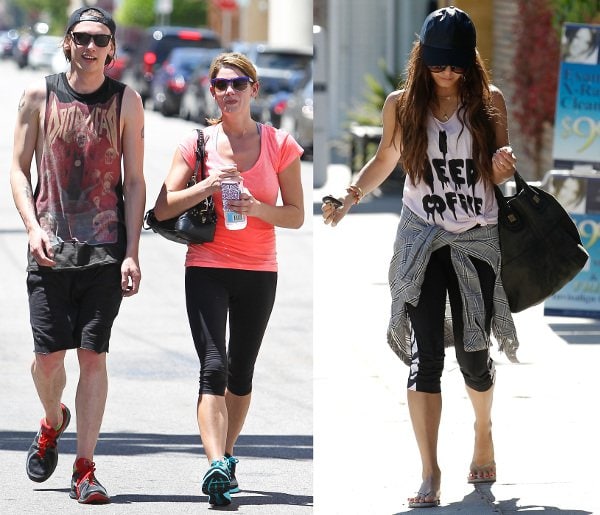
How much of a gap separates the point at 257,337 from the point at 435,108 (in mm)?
1138

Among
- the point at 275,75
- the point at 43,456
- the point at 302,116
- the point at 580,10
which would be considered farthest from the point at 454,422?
the point at 275,75

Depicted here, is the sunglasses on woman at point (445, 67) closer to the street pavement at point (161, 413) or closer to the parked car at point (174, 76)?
the street pavement at point (161, 413)

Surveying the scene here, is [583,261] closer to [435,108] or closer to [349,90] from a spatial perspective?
[435,108]

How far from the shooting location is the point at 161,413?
802 centimetres

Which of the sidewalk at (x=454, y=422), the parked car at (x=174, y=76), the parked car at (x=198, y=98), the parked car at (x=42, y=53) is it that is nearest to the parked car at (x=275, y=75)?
the parked car at (x=198, y=98)

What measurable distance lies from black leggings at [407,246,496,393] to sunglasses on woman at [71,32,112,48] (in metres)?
1.51

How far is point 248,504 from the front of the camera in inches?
236

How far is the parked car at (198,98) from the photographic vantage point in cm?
3234

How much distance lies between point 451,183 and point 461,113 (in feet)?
0.87

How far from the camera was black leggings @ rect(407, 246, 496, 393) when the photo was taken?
19.1 feet

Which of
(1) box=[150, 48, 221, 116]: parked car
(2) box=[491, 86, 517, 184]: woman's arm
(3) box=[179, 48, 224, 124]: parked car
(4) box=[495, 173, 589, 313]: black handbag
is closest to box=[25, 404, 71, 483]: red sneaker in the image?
(4) box=[495, 173, 589, 313]: black handbag

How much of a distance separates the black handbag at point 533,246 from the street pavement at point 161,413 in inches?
47.4

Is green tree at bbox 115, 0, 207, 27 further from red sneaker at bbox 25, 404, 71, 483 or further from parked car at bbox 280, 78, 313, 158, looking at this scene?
red sneaker at bbox 25, 404, 71, 483

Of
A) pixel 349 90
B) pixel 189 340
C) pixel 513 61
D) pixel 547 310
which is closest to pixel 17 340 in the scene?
pixel 189 340
